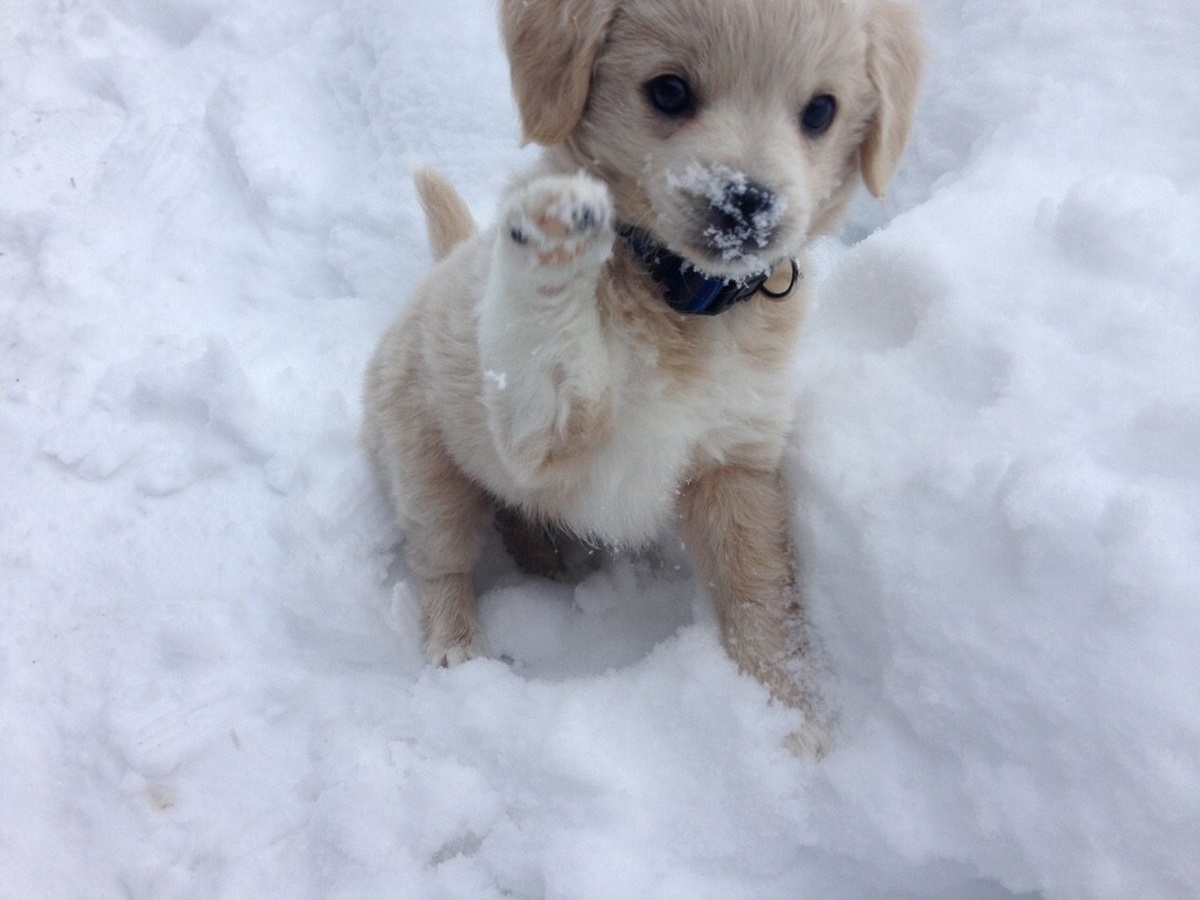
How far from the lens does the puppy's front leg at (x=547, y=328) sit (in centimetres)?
138

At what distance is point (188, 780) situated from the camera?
76.5 inches

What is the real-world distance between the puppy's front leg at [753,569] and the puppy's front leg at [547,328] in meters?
0.45

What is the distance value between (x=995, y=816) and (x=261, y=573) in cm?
182

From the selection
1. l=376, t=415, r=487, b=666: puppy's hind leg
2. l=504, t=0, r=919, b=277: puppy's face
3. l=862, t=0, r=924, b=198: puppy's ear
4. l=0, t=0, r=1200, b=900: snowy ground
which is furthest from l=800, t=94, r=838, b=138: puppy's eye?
l=376, t=415, r=487, b=666: puppy's hind leg

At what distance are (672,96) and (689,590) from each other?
1.33 meters

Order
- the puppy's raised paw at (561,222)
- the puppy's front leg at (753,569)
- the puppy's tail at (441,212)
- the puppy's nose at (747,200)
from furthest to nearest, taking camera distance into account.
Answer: the puppy's tail at (441,212), the puppy's front leg at (753,569), the puppy's nose at (747,200), the puppy's raised paw at (561,222)

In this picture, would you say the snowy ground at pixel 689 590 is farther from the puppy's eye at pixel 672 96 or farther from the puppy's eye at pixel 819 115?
the puppy's eye at pixel 672 96

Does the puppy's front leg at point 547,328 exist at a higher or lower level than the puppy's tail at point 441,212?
higher

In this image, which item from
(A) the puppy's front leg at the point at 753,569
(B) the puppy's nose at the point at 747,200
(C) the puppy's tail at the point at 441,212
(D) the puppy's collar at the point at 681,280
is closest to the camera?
(B) the puppy's nose at the point at 747,200

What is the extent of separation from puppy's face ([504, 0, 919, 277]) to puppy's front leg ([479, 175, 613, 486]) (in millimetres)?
Answer: 198

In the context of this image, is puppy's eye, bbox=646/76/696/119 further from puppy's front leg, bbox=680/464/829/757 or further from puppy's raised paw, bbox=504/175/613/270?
puppy's front leg, bbox=680/464/829/757

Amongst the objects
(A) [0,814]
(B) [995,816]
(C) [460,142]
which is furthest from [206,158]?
(B) [995,816]

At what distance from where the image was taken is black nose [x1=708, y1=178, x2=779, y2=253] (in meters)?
1.46

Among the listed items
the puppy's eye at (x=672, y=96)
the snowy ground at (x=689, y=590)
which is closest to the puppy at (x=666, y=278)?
the puppy's eye at (x=672, y=96)
